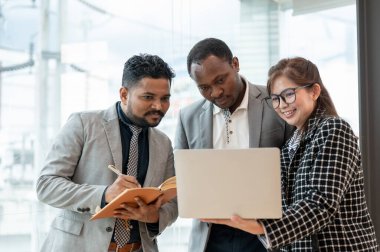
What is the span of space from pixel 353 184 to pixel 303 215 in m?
0.21

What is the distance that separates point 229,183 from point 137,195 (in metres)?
0.36

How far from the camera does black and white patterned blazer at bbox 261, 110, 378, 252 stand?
1.38 metres

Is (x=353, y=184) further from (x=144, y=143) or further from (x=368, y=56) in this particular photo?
(x=368, y=56)

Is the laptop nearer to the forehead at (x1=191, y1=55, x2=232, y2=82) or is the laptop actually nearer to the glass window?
the forehead at (x1=191, y1=55, x2=232, y2=82)

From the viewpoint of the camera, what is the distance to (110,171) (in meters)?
1.75

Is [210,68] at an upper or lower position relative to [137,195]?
upper

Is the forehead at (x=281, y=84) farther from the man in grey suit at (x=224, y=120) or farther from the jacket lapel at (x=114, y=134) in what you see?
the jacket lapel at (x=114, y=134)

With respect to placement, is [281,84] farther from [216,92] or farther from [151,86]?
[151,86]

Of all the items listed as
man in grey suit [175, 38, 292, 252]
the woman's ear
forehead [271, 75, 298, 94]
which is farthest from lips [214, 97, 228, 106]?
the woman's ear

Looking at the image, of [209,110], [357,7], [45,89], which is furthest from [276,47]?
[45,89]

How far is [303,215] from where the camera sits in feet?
4.53

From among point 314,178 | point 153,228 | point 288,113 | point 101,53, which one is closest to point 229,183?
point 314,178

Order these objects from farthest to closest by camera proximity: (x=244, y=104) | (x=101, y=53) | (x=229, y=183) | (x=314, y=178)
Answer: (x=101, y=53)
(x=244, y=104)
(x=314, y=178)
(x=229, y=183)

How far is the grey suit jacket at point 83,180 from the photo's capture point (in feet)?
5.45
